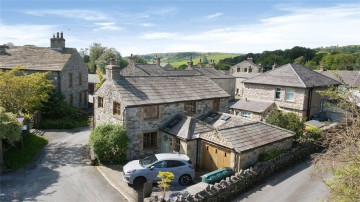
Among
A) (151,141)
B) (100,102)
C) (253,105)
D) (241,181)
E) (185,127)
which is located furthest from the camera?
(253,105)

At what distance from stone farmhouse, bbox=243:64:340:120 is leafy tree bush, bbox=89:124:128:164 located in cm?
2110

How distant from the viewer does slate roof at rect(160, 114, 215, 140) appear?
2086 centimetres

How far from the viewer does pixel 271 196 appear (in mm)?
16719

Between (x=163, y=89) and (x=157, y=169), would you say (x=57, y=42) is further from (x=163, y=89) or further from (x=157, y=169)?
(x=157, y=169)

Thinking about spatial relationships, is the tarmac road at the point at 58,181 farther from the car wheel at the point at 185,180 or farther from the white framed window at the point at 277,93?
the white framed window at the point at 277,93

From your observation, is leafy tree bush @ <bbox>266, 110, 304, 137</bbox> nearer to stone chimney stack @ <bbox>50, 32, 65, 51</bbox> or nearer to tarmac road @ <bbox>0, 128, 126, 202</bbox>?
tarmac road @ <bbox>0, 128, 126, 202</bbox>

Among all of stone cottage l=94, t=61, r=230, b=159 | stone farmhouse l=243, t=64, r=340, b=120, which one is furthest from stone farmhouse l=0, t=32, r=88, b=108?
stone farmhouse l=243, t=64, r=340, b=120

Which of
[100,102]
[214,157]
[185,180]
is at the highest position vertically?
[100,102]

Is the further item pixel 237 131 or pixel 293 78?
pixel 293 78

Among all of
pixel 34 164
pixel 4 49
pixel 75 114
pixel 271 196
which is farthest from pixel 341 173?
pixel 4 49

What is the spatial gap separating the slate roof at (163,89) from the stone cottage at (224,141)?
2.15 meters

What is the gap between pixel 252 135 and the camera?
20375 millimetres

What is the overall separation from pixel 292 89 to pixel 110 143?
22535mm

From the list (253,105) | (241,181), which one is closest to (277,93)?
(253,105)
